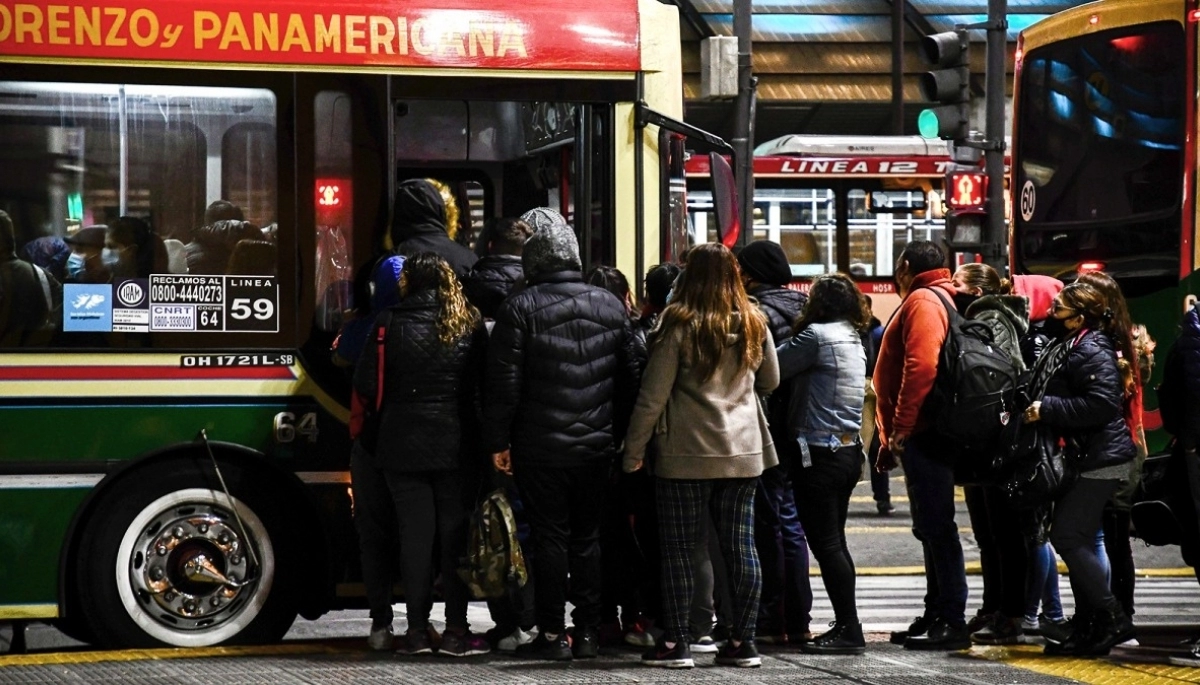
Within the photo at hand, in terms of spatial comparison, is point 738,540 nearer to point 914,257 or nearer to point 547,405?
point 547,405

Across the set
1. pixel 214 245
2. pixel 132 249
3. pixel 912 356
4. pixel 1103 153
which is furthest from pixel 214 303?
pixel 1103 153

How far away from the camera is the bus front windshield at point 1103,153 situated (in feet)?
41.5

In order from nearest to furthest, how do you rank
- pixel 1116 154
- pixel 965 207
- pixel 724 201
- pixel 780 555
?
pixel 780 555, pixel 724 201, pixel 1116 154, pixel 965 207

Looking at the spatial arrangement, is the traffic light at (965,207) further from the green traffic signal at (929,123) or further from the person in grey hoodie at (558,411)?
the person in grey hoodie at (558,411)

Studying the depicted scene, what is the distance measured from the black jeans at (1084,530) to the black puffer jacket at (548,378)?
1954 mm

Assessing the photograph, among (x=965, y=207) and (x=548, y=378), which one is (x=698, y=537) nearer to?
(x=548, y=378)

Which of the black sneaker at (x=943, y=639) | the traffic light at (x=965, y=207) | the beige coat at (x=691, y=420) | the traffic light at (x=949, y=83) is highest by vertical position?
the traffic light at (x=949, y=83)

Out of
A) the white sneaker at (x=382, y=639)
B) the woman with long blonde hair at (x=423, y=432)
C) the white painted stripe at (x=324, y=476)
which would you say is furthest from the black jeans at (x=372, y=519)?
the white painted stripe at (x=324, y=476)

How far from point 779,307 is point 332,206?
2.01m

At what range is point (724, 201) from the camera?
920 cm

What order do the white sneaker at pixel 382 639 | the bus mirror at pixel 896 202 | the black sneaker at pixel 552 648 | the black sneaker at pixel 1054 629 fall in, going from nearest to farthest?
the black sneaker at pixel 552 648 → the white sneaker at pixel 382 639 → the black sneaker at pixel 1054 629 → the bus mirror at pixel 896 202

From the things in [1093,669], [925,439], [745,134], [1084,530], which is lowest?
[1093,669]

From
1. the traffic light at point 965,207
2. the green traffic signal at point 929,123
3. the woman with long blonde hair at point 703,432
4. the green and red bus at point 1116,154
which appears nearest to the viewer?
the woman with long blonde hair at point 703,432

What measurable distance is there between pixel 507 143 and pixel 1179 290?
5.14 metres
